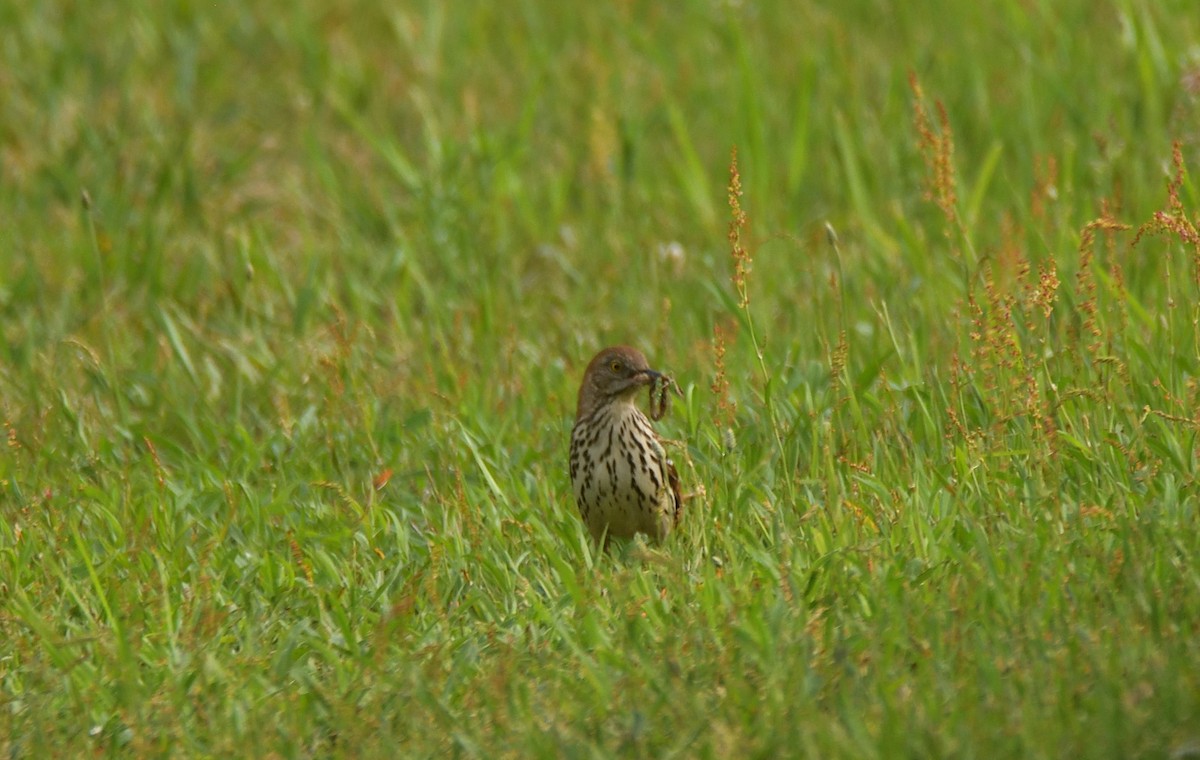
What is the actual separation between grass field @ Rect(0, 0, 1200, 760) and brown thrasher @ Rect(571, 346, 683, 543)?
123 mm

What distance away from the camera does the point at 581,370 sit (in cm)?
702

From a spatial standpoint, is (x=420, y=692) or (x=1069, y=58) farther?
(x=1069, y=58)

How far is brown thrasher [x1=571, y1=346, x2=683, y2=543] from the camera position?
5.62 metres

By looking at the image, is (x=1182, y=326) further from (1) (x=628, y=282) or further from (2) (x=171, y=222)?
(2) (x=171, y=222)

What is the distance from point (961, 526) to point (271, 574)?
1.97 meters

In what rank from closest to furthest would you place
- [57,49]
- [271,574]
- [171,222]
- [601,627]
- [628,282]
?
[601,627], [271,574], [628,282], [171,222], [57,49]

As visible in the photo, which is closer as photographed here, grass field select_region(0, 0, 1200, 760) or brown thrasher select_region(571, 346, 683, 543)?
grass field select_region(0, 0, 1200, 760)

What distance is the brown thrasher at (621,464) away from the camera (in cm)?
562

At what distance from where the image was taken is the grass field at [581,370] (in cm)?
437

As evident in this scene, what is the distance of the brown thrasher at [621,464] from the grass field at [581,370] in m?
0.12

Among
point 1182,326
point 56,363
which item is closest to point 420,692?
point 1182,326

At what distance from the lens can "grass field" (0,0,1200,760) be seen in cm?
437

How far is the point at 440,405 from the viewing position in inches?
261

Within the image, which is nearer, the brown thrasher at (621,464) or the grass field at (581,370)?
the grass field at (581,370)
